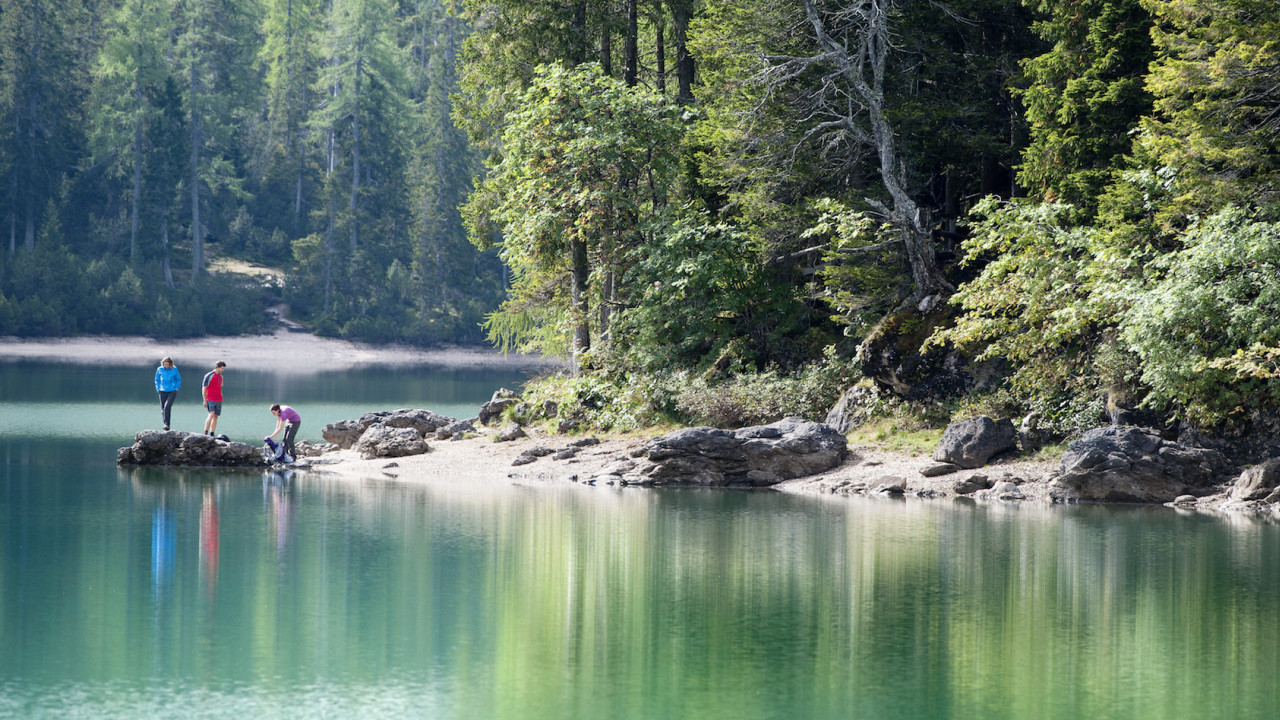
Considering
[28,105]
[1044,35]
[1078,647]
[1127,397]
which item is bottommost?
[1078,647]

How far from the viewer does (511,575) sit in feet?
45.5

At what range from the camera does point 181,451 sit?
24.7 m

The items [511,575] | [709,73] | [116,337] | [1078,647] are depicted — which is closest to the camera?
[1078,647]

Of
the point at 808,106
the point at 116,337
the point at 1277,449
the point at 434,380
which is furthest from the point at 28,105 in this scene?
the point at 1277,449

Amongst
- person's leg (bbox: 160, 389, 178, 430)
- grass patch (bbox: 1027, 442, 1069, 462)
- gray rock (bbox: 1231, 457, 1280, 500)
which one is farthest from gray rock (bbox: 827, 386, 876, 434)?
person's leg (bbox: 160, 389, 178, 430)

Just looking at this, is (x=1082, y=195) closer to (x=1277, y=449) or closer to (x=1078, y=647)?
(x=1277, y=449)

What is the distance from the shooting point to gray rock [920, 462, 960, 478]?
75.5ft

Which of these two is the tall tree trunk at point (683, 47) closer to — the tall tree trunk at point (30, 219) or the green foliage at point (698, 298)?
the green foliage at point (698, 298)

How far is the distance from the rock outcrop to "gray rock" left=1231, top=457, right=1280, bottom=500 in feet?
56.9

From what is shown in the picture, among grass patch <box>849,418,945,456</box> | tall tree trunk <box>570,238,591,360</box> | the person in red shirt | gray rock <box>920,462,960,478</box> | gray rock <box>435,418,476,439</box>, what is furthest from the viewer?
tall tree trunk <box>570,238,591,360</box>

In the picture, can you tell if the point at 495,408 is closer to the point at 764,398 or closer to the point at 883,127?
the point at 764,398

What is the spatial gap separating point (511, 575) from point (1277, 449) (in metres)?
13.8

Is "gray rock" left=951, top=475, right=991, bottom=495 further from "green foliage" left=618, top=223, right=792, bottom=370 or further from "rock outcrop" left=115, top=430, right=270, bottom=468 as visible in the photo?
"rock outcrop" left=115, top=430, right=270, bottom=468

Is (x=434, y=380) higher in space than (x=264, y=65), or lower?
lower
